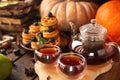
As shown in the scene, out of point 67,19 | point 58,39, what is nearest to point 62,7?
point 67,19

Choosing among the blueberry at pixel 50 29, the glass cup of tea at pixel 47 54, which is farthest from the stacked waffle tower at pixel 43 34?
the glass cup of tea at pixel 47 54

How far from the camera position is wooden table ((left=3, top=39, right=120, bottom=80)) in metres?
0.88

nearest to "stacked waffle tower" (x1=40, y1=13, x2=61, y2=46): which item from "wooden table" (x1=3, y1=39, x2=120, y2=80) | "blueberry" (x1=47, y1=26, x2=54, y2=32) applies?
"blueberry" (x1=47, y1=26, x2=54, y2=32)

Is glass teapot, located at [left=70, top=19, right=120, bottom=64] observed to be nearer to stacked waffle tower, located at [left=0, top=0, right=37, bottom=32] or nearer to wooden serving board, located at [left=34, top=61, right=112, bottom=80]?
wooden serving board, located at [left=34, top=61, right=112, bottom=80]

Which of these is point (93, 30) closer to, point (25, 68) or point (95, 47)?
point (95, 47)

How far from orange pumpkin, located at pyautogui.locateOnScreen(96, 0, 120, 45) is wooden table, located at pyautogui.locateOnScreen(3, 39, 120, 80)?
18cm

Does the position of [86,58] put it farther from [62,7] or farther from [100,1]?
[100,1]

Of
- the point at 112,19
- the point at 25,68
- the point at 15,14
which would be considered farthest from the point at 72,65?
the point at 15,14

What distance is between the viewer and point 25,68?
3.08 feet

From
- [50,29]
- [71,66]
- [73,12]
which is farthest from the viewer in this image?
[73,12]

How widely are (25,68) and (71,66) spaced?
0.26m

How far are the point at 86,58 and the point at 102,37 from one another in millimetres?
92

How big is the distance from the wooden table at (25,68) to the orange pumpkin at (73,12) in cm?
23

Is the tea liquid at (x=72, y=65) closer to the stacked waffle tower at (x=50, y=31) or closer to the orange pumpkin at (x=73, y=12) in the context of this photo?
the stacked waffle tower at (x=50, y=31)
